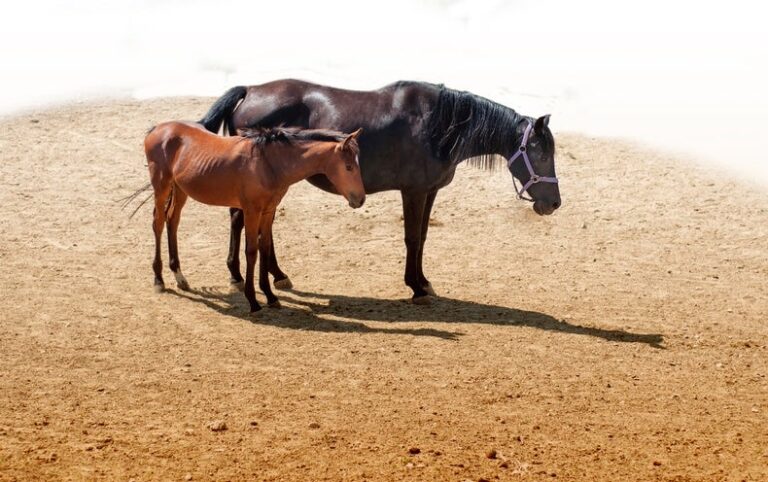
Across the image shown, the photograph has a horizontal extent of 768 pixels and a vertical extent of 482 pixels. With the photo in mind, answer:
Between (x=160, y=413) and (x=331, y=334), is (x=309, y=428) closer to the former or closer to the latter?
(x=160, y=413)

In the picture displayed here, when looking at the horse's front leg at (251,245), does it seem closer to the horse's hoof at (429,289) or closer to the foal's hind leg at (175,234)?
the foal's hind leg at (175,234)

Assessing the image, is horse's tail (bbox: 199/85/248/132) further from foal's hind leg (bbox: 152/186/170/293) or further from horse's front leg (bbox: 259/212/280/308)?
horse's front leg (bbox: 259/212/280/308)

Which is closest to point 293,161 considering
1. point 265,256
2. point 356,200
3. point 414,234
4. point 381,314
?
point 356,200

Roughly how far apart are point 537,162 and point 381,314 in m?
2.04

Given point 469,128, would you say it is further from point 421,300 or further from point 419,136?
point 421,300

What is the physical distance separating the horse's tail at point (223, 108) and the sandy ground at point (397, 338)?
64.8 inches

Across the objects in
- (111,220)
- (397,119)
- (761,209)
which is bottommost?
(111,220)

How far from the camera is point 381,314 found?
942cm

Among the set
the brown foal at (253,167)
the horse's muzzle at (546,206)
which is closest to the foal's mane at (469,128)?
the horse's muzzle at (546,206)

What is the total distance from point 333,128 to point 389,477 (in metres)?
4.82

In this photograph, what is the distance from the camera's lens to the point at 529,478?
573 cm

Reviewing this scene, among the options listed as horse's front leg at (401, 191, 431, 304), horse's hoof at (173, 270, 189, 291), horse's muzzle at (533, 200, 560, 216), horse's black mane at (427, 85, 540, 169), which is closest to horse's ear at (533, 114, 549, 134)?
horse's black mane at (427, 85, 540, 169)

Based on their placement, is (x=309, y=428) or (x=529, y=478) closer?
(x=529, y=478)

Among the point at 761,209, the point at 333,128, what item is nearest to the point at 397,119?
the point at 333,128
